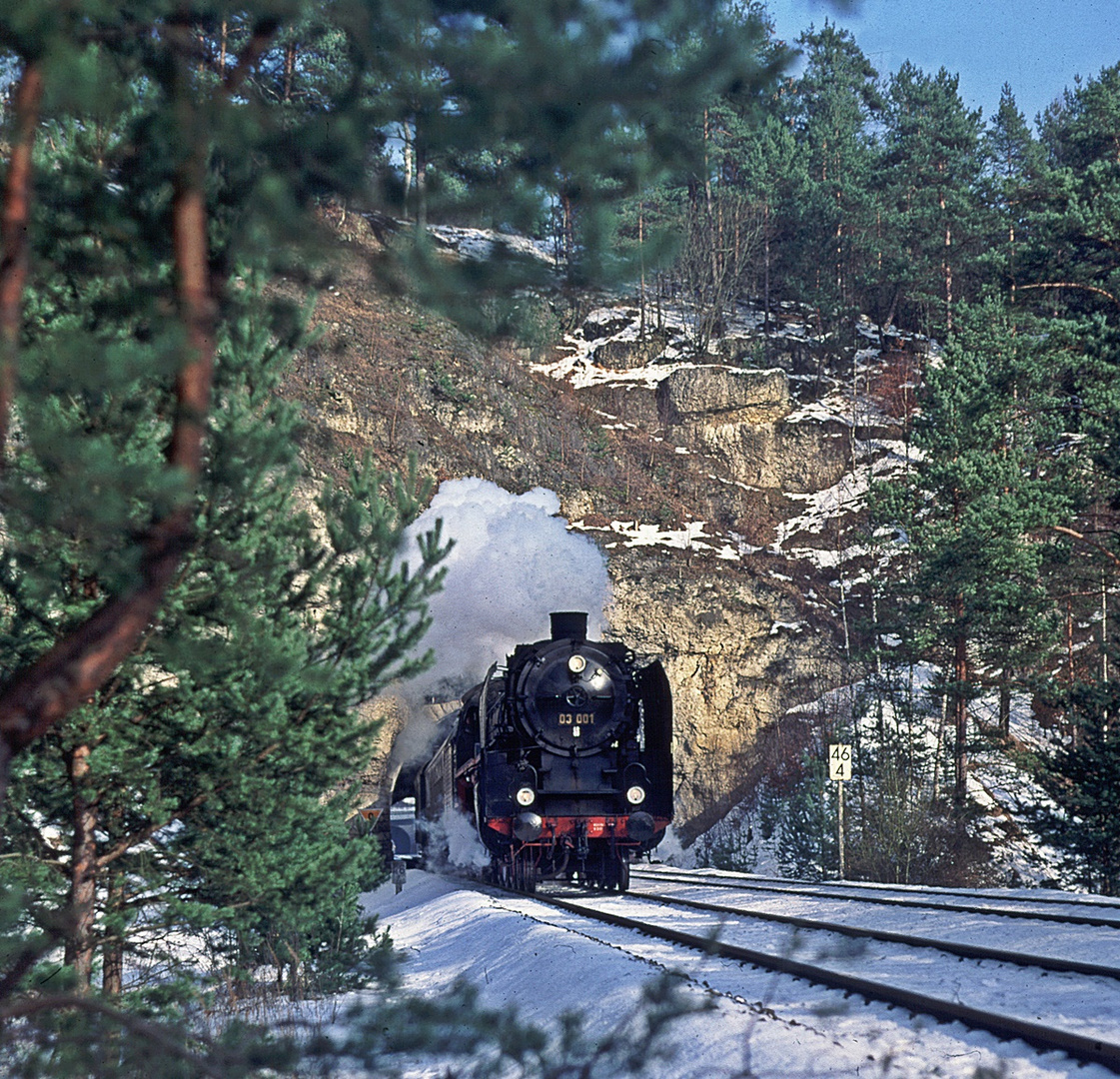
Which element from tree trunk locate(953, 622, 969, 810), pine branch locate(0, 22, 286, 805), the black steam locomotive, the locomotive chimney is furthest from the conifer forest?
tree trunk locate(953, 622, 969, 810)

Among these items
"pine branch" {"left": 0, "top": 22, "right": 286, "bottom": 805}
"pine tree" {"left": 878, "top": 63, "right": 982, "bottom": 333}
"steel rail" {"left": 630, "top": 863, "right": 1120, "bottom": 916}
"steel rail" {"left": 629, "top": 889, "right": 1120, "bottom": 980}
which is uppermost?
"pine tree" {"left": 878, "top": 63, "right": 982, "bottom": 333}

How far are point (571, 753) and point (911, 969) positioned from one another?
24.9 ft

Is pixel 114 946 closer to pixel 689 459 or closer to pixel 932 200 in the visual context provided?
pixel 689 459

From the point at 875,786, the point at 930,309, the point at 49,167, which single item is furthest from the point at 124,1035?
the point at 930,309

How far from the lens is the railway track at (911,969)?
19.8 ft

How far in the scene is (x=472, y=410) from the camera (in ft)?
144

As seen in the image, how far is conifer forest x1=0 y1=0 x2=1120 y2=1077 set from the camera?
325cm

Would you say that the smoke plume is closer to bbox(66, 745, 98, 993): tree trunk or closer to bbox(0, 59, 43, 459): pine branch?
bbox(66, 745, 98, 993): tree trunk

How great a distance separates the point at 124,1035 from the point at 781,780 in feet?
106

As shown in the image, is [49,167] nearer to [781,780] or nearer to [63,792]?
[63,792]

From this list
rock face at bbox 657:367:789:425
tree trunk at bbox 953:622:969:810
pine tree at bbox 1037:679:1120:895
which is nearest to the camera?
pine tree at bbox 1037:679:1120:895

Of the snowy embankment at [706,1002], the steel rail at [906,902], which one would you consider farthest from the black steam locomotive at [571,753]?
the steel rail at [906,902]

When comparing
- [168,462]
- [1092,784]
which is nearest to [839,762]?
[1092,784]

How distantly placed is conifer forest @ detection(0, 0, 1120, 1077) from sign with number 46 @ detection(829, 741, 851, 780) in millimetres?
3121
